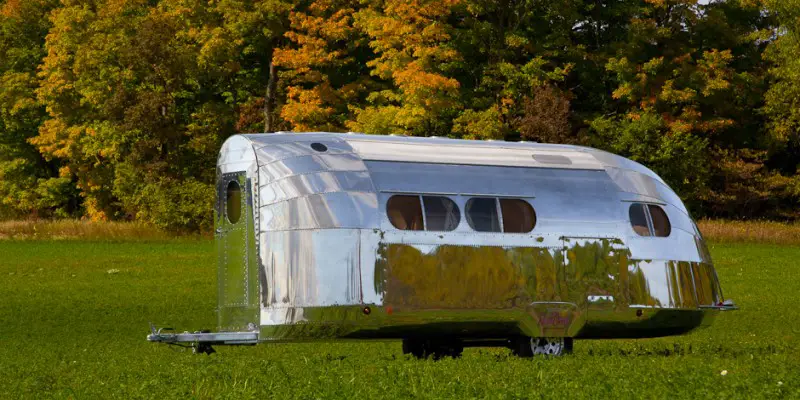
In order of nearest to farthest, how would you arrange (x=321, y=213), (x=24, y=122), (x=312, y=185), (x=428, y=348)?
(x=321, y=213), (x=312, y=185), (x=428, y=348), (x=24, y=122)

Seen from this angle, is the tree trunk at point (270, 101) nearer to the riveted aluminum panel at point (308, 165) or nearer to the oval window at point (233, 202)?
the oval window at point (233, 202)

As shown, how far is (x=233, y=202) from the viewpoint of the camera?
17312 millimetres

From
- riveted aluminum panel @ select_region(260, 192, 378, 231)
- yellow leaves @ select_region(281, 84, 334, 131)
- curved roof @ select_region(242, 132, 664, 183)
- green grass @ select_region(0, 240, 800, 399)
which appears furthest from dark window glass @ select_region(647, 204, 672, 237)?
yellow leaves @ select_region(281, 84, 334, 131)

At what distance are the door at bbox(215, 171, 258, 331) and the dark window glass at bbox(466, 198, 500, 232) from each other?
2.71 metres

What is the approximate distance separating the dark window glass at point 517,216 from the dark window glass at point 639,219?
1643 millimetres

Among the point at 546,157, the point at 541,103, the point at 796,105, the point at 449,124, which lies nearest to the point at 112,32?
the point at 449,124

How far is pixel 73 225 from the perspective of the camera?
62.7 m

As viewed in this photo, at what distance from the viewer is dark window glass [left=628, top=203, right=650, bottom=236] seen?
1815 centimetres

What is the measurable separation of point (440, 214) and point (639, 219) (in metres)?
3.10

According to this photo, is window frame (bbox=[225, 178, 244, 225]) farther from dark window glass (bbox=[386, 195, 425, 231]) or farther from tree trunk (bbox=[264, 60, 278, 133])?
tree trunk (bbox=[264, 60, 278, 133])

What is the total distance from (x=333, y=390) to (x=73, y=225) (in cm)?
5158

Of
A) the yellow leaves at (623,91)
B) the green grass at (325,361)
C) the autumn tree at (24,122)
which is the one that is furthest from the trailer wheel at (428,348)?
the autumn tree at (24,122)

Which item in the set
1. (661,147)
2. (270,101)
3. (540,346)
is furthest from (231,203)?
(270,101)

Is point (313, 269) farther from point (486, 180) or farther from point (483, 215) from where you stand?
point (486, 180)
